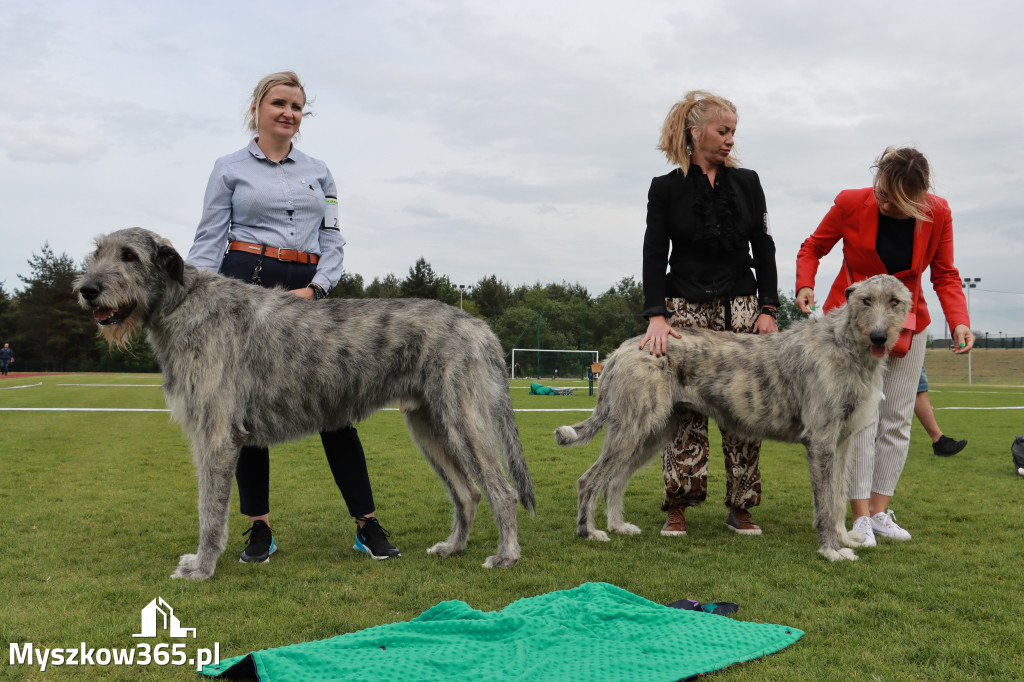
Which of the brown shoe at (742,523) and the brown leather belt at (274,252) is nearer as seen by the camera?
the brown leather belt at (274,252)

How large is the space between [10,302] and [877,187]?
231ft

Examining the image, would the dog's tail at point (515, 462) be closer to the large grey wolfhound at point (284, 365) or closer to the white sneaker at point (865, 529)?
the large grey wolfhound at point (284, 365)

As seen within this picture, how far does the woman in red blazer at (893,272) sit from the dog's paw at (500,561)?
2511 millimetres

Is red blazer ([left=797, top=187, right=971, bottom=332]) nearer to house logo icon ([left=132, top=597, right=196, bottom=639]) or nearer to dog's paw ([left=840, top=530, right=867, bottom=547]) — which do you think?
dog's paw ([left=840, top=530, right=867, bottom=547])

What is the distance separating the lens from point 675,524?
540cm

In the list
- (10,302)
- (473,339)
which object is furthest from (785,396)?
(10,302)

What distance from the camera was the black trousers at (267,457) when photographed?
469cm

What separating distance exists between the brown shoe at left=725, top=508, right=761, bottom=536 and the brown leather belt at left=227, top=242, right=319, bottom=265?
365cm

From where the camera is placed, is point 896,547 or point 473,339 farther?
point 896,547

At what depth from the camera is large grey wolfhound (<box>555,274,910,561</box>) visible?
4746 millimetres

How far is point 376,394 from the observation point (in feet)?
14.7

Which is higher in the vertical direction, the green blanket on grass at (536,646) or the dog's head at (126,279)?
the dog's head at (126,279)

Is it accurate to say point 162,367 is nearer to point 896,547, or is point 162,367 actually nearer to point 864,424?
point 864,424

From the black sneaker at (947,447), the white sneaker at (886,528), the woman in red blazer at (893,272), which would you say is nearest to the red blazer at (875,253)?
the woman in red blazer at (893,272)
